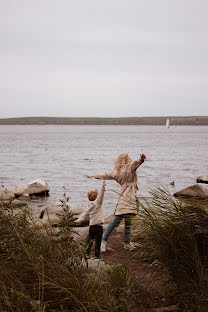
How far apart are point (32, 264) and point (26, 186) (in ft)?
51.1

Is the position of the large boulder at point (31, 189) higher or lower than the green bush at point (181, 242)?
lower

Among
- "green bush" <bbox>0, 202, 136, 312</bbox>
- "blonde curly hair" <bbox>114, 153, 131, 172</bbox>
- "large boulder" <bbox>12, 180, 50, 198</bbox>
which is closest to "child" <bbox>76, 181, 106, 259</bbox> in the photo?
"blonde curly hair" <bbox>114, 153, 131, 172</bbox>

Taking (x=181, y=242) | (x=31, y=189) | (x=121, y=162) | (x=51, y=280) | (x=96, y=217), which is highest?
(x=121, y=162)

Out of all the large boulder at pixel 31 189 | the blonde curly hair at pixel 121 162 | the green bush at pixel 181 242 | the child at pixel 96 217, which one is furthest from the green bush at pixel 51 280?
the large boulder at pixel 31 189

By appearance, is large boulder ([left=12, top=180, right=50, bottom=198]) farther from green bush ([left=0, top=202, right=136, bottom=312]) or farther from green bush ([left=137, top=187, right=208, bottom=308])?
green bush ([left=137, top=187, right=208, bottom=308])

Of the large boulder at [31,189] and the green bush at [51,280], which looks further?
the large boulder at [31,189]

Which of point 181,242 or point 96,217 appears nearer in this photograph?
point 181,242

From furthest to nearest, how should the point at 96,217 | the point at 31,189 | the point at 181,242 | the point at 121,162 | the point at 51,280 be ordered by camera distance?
1. the point at 31,189
2. the point at 121,162
3. the point at 96,217
4. the point at 181,242
5. the point at 51,280

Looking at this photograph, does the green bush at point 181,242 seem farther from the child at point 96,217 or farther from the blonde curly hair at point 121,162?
the blonde curly hair at point 121,162

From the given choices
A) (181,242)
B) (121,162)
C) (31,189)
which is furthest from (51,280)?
(31,189)

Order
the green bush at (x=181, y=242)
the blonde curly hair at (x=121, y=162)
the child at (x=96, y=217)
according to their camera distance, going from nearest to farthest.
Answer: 1. the green bush at (x=181, y=242)
2. the child at (x=96, y=217)
3. the blonde curly hair at (x=121, y=162)

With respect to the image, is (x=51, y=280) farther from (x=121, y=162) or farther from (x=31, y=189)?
(x=31, y=189)

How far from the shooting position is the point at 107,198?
680 inches

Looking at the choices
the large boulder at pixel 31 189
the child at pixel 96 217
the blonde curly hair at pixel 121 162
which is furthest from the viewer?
the large boulder at pixel 31 189
